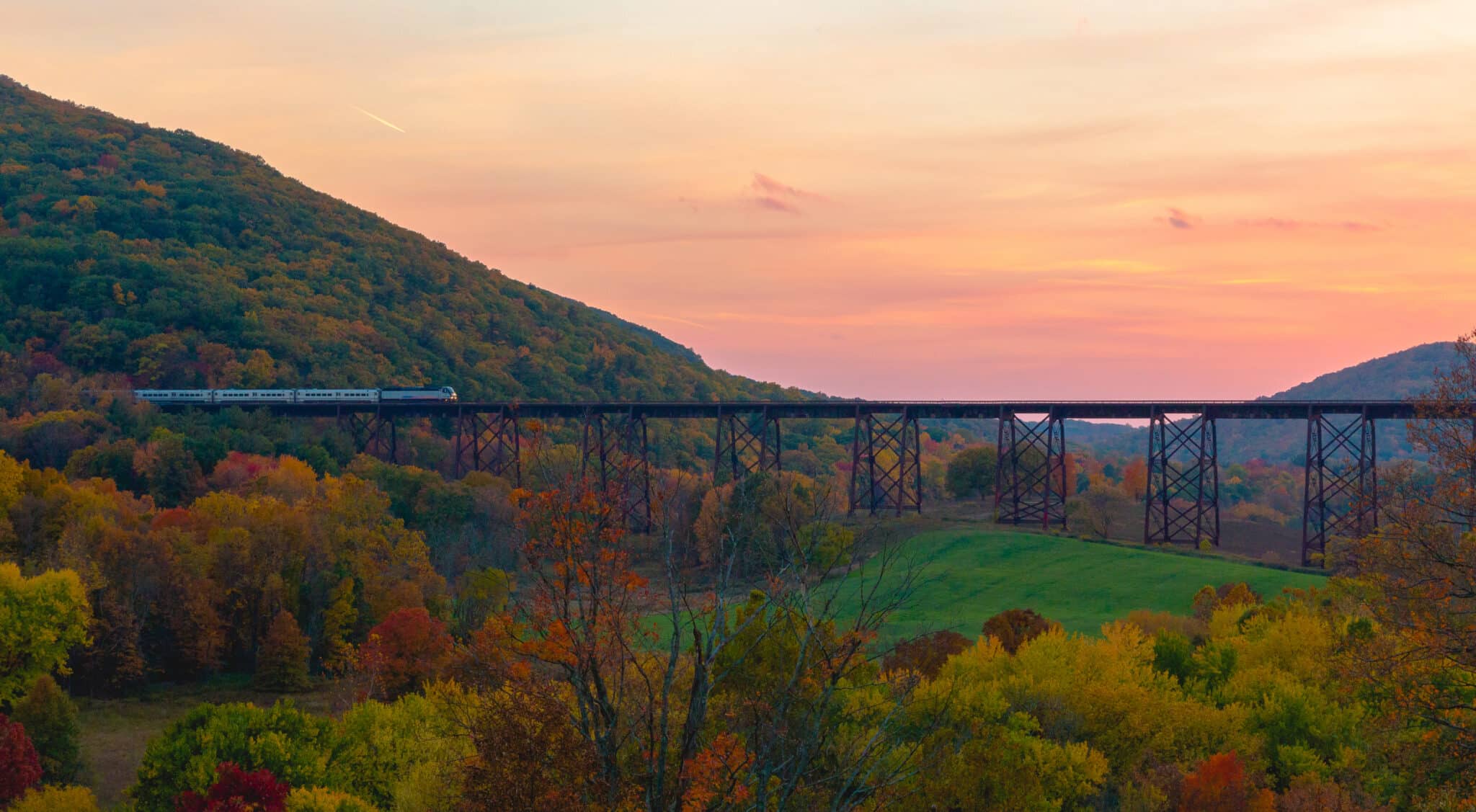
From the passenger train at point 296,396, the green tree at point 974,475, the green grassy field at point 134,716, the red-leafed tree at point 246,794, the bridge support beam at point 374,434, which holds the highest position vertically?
the passenger train at point 296,396

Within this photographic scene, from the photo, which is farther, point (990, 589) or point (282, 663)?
point (990, 589)

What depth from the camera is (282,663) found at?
4188 cm

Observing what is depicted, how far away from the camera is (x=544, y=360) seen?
9988cm

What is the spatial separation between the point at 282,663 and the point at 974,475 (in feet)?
139

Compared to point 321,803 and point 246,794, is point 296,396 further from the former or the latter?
point 321,803

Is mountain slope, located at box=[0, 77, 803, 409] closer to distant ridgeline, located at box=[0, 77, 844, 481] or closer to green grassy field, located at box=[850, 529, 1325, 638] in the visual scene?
distant ridgeline, located at box=[0, 77, 844, 481]

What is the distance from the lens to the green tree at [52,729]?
30.6 metres

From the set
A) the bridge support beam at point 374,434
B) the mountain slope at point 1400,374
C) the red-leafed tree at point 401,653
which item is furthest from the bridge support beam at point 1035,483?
the mountain slope at point 1400,374

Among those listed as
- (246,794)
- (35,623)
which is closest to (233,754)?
(246,794)

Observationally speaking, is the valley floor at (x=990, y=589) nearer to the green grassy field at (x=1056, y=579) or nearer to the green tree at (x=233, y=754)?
the green grassy field at (x=1056, y=579)

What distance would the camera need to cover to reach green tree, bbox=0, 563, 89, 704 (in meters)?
34.8

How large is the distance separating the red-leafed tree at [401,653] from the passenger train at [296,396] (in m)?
30.1

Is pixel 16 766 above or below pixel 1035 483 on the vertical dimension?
below

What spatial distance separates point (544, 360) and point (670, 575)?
9226 centimetres
